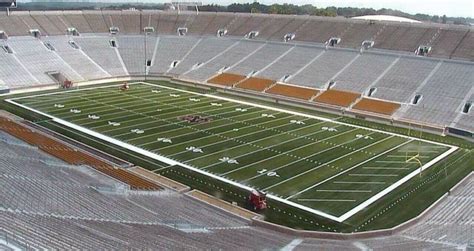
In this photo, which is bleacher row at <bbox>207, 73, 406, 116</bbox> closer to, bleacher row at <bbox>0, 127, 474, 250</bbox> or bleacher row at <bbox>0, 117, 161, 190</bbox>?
bleacher row at <bbox>0, 127, 474, 250</bbox>

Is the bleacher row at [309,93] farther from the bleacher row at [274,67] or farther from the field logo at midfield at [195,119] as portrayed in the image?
the field logo at midfield at [195,119]

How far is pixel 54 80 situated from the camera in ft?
147

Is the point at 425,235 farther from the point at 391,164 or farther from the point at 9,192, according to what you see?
the point at 9,192

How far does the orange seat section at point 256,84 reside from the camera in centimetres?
4321

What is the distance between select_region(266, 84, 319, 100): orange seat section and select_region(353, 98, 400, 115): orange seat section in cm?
439

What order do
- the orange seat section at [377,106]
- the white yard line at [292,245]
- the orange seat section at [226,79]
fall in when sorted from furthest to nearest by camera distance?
the orange seat section at [226,79] < the orange seat section at [377,106] < the white yard line at [292,245]

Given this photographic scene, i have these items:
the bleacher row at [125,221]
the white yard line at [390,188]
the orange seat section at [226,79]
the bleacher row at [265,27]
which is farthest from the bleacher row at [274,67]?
the bleacher row at [125,221]

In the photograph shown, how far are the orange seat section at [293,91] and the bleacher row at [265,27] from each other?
902 centimetres

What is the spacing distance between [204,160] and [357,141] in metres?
10.1

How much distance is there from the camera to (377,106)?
3703 centimetres

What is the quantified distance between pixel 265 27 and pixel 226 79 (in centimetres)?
1170

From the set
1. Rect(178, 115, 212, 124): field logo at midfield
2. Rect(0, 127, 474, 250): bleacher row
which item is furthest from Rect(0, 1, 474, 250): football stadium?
Rect(178, 115, 212, 124): field logo at midfield

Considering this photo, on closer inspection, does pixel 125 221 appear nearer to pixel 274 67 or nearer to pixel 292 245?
pixel 292 245

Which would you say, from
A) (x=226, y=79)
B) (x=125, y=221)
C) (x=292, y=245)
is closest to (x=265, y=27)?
(x=226, y=79)
